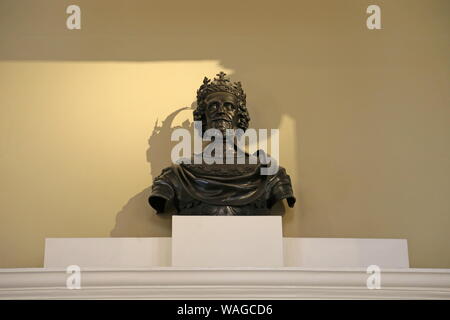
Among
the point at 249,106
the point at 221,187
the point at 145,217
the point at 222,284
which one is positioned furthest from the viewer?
the point at 249,106

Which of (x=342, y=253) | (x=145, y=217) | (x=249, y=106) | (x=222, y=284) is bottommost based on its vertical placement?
(x=222, y=284)

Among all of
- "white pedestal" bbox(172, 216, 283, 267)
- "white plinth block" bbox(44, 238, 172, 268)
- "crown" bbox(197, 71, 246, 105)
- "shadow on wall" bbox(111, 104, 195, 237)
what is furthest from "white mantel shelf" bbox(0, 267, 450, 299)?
"crown" bbox(197, 71, 246, 105)

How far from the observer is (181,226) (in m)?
3.88

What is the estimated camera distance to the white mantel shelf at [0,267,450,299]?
3705 mm

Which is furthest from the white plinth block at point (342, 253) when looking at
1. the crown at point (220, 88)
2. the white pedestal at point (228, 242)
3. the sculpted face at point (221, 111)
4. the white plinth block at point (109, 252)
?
the crown at point (220, 88)

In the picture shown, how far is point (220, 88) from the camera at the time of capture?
4414mm

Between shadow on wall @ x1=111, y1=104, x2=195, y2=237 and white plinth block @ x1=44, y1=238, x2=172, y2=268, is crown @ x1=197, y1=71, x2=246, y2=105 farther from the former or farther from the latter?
white plinth block @ x1=44, y1=238, x2=172, y2=268

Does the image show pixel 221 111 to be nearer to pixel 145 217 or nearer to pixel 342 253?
pixel 145 217

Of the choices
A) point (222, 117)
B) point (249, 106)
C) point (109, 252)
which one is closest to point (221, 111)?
point (222, 117)

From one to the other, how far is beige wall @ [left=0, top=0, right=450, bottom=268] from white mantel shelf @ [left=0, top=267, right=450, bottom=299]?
0.62 m

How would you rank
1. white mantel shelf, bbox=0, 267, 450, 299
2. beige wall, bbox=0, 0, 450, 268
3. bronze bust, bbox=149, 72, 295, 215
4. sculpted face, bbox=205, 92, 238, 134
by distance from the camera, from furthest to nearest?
beige wall, bbox=0, 0, 450, 268
sculpted face, bbox=205, 92, 238, 134
bronze bust, bbox=149, 72, 295, 215
white mantel shelf, bbox=0, 267, 450, 299

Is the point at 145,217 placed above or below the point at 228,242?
above

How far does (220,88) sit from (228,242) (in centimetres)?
101
